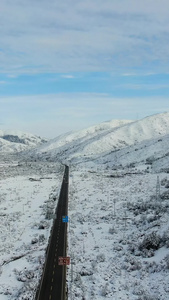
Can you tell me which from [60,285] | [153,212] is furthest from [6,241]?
[153,212]

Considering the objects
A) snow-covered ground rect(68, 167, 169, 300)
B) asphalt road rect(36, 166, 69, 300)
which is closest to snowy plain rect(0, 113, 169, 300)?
snow-covered ground rect(68, 167, 169, 300)

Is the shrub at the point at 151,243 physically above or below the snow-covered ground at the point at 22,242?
above

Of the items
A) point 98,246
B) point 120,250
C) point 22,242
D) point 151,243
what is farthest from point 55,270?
point 151,243

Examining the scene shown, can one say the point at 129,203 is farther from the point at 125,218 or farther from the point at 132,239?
the point at 132,239

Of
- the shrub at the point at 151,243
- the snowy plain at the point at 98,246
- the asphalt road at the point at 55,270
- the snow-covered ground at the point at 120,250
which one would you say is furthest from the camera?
the shrub at the point at 151,243

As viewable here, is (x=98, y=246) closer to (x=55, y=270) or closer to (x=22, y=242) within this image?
(x=55, y=270)

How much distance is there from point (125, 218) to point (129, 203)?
9426 mm

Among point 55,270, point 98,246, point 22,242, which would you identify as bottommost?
point 55,270

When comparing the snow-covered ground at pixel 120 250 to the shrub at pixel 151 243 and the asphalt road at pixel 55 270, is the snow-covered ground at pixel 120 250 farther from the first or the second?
the asphalt road at pixel 55 270

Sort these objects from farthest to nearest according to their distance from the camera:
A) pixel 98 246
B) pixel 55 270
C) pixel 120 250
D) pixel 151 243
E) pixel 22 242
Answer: pixel 22 242 < pixel 98 246 < pixel 120 250 < pixel 151 243 < pixel 55 270

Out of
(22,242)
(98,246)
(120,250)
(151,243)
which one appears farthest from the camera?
(22,242)

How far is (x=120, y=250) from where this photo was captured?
1383 inches

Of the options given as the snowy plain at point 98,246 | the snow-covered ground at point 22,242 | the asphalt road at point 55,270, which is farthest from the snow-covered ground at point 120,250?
the snow-covered ground at point 22,242

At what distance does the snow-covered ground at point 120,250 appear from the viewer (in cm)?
2580
